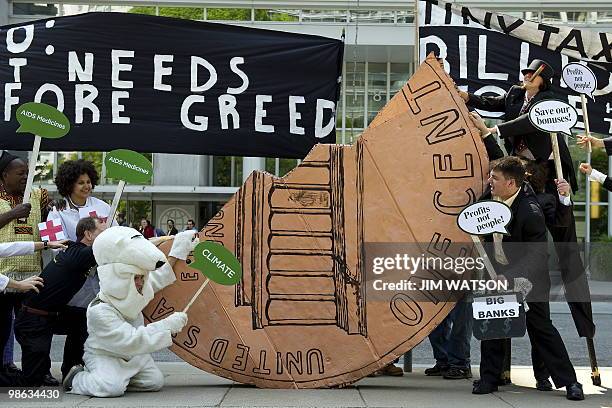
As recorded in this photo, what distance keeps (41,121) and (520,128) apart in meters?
3.22

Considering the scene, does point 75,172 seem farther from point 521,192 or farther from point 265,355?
point 521,192

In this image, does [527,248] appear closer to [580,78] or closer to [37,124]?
[580,78]

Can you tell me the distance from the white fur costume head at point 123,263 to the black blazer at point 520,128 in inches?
99.7

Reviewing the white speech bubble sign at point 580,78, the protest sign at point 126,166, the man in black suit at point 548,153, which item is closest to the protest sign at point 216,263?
the protest sign at point 126,166

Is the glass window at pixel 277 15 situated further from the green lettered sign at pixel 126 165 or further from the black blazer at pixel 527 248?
the black blazer at pixel 527 248

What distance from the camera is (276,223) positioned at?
586 cm

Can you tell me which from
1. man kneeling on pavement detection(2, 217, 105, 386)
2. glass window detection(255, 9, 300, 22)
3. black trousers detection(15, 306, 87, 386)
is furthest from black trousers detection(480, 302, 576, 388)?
glass window detection(255, 9, 300, 22)

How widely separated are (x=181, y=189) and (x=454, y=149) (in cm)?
1984

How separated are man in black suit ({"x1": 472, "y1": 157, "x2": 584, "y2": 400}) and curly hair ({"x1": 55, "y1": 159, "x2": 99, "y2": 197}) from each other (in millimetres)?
2866

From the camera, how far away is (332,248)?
583 cm

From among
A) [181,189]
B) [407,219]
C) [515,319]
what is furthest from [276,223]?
[181,189]

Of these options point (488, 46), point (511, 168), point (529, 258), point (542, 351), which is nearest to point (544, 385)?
point (542, 351)

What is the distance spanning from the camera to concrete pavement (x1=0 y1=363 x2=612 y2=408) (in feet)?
17.4

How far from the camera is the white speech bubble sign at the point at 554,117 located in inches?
226
